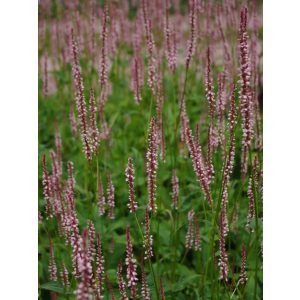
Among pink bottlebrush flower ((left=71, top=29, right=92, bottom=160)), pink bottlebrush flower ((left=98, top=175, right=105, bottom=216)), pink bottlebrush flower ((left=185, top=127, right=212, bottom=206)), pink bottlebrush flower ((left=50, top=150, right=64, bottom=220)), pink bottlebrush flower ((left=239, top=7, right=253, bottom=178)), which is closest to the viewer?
pink bottlebrush flower ((left=239, top=7, right=253, bottom=178))

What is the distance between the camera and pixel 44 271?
8.09ft

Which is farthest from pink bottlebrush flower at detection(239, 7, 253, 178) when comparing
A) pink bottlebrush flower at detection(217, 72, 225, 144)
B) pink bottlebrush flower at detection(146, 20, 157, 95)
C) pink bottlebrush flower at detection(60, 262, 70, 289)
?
pink bottlebrush flower at detection(60, 262, 70, 289)

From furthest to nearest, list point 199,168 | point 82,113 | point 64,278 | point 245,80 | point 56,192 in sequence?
point 56,192 → point 64,278 → point 82,113 → point 199,168 → point 245,80

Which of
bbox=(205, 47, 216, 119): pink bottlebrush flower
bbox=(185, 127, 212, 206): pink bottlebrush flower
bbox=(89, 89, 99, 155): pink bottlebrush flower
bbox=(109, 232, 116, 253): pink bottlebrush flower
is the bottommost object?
bbox=(109, 232, 116, 253): pink bottlebrush flower

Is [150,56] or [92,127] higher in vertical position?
[150,56]

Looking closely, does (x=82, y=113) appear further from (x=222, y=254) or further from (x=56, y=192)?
(x=222, y=254)

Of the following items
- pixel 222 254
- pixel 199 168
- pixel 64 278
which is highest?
pixel 199 168

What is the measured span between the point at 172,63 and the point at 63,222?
2.93 feet

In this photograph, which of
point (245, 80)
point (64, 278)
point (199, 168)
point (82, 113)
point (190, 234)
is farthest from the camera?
point (190, 234)

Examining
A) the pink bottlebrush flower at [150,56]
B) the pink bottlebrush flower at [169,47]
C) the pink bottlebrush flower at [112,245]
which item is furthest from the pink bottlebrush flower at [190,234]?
the pink bottlebrush flower at [169,47]

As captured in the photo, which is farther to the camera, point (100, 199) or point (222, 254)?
point (100, 199)

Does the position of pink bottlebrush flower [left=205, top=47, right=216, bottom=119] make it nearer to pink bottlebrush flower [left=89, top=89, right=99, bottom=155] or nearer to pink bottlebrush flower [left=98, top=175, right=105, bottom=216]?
pink bottlebrush flower [left=89, top=89, right=99, bottom=155]

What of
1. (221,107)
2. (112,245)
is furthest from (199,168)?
(112,245)
